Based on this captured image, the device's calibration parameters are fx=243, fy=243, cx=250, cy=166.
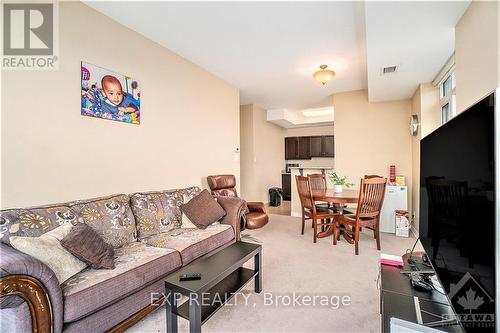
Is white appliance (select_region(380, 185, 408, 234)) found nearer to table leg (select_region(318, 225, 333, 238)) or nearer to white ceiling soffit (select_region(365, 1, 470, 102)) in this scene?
table leg (select_region(318, 225, 333, 238))

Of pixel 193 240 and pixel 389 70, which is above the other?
pixel 389 70

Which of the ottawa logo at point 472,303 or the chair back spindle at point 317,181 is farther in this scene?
the chair back spindle at point 317,181

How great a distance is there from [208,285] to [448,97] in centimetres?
378

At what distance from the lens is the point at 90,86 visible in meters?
2.26

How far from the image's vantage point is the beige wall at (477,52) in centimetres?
150

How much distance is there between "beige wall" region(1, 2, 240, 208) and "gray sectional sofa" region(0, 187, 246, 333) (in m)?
0.26

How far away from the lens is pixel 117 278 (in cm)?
155

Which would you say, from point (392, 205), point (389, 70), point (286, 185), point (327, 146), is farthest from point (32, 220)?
point (327, 146)

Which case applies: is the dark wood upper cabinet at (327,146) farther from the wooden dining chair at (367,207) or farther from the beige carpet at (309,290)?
the wooden dining chair at (367,207)

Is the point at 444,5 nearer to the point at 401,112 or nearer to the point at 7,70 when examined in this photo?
the point at 401,112

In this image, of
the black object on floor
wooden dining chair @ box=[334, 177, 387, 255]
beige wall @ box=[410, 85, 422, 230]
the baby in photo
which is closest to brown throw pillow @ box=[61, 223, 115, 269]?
the baby in photo

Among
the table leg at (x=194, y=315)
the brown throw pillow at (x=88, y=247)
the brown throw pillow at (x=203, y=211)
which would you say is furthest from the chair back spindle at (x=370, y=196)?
the brown throw pillow at (x=88, y=247)

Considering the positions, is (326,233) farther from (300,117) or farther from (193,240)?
(300,117)

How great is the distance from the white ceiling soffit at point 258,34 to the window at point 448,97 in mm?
1069
